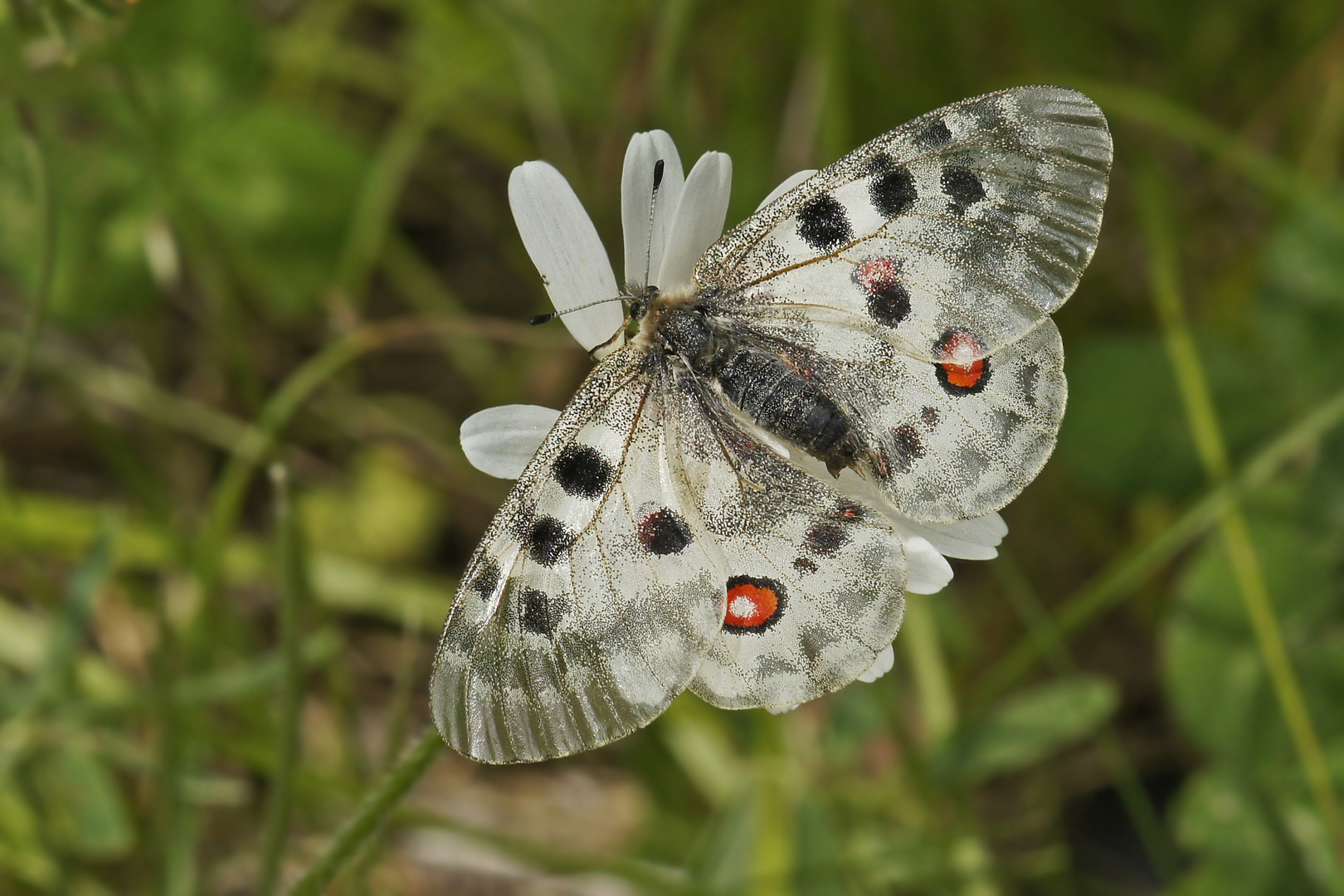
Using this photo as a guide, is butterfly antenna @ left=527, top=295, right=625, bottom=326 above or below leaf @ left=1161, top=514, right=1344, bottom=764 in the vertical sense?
above

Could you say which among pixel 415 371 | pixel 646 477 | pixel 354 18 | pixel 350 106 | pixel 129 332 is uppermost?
pixel 354 18

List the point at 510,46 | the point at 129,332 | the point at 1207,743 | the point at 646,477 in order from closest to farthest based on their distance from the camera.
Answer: the point at 646,477 < the point at 1207,743 < the point at 510,46 < the point at 129,332

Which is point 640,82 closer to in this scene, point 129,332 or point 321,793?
point 129,332

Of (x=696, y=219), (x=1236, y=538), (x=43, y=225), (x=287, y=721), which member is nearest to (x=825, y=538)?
(x=696, y=219)

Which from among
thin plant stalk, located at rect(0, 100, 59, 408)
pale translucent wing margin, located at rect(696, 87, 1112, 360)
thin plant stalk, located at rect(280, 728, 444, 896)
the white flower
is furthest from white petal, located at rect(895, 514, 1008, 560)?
thin plant stalk, located at rect(0, 100, 59, 408)

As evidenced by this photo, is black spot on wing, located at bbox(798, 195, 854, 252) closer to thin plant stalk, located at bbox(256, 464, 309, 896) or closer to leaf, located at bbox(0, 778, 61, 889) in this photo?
thin plant stalk, located at bbox(256, 464, 309, 896)

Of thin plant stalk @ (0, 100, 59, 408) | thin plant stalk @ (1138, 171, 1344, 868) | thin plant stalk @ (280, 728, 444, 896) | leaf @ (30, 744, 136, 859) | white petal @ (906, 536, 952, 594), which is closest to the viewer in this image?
thin plant stalk @ (280, 728, 444, 896)

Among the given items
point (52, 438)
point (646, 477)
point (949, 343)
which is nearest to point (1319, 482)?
point (949, 343)

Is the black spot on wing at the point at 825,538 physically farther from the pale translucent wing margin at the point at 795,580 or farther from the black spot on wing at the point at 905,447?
the black spot on wing at the point at 905,447

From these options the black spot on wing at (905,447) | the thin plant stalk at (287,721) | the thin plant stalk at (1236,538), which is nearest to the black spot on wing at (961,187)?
the black spot on wing at (905,447)
